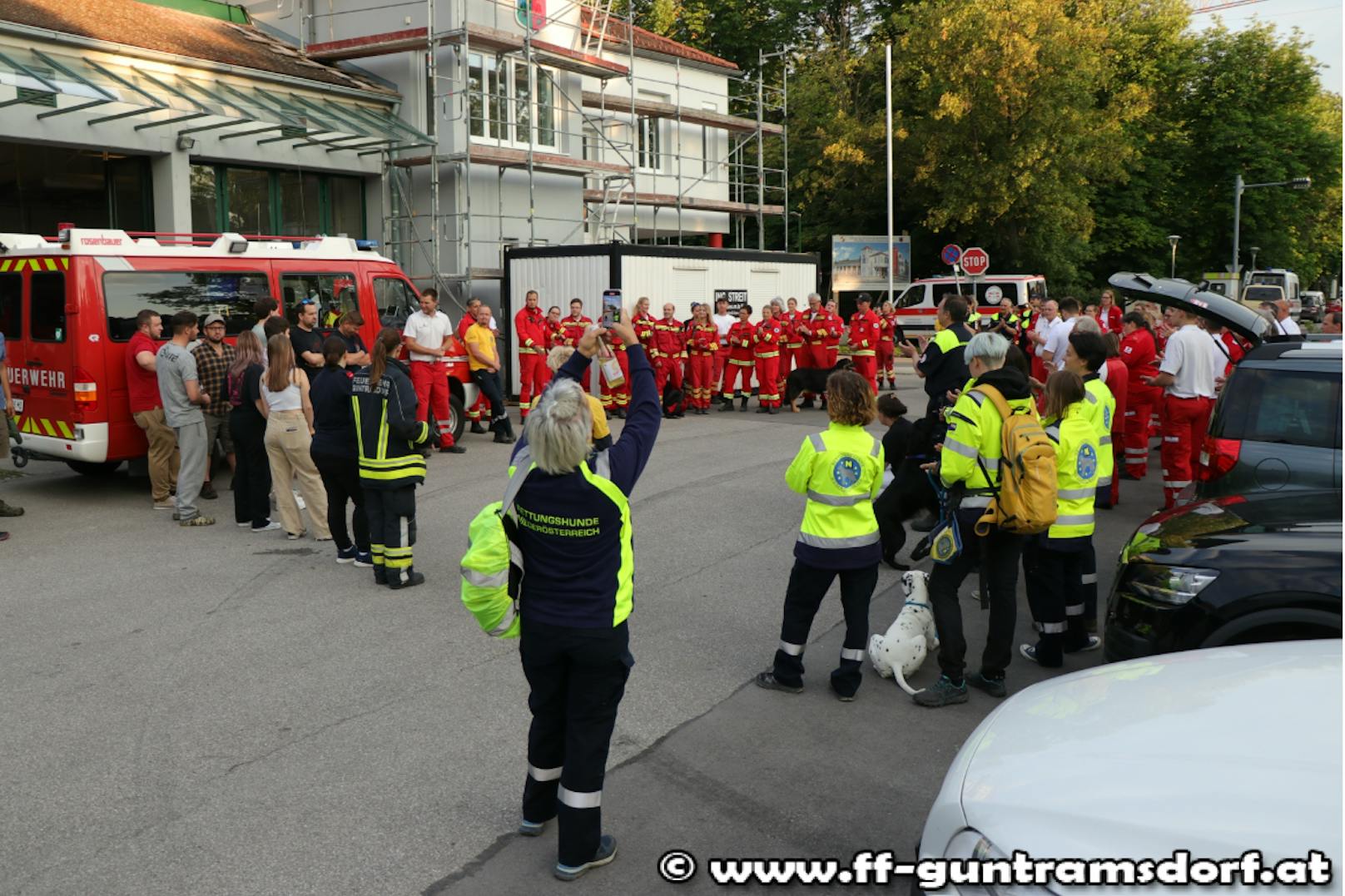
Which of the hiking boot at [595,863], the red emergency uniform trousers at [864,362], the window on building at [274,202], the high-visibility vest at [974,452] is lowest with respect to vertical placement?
the hiking boot at [595,863]

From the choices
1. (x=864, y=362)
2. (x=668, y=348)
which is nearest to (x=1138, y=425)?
(x=864, y=362)

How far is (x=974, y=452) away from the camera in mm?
5773

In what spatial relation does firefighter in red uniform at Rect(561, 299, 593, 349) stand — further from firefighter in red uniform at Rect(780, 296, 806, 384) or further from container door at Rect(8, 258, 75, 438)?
container door at Rect(8, 258, 75, 438)

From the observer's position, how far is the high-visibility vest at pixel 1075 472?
6426 mm

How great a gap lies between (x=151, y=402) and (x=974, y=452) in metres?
8.29

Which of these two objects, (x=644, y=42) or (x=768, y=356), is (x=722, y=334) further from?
(x=644, y=42)

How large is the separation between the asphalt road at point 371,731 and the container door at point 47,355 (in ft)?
6.51

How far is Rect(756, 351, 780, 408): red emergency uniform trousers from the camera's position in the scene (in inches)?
728

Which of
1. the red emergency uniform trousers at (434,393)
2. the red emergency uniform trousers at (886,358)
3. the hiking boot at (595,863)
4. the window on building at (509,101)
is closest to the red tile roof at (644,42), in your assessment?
the window on building at (509,101)

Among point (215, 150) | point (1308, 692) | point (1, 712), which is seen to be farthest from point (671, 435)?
point (1308, 692)

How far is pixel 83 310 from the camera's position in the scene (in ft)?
35.2

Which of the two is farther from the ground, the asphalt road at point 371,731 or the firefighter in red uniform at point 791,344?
the firefighter in red uniform at point 791,344

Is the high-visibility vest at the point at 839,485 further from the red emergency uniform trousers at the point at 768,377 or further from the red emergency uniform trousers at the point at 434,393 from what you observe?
the red emergency uniform trousers at the point at 768,377

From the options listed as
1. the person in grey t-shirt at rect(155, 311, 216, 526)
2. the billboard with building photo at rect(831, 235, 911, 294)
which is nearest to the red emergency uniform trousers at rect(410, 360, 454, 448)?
the person in grey t-shirt at rect(155, 311, 216, 526)
